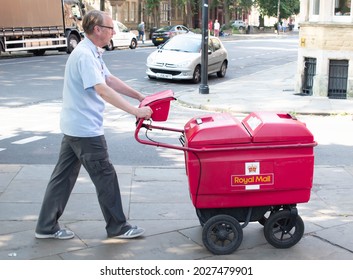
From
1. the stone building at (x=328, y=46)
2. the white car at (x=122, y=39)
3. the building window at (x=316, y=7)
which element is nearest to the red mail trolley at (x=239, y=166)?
the stone building at (x=328, y=46)

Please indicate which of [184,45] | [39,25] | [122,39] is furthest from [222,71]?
[122,39]

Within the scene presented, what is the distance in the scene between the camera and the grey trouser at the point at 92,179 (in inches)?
194

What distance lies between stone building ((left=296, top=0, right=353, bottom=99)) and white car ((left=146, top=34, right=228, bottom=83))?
4553 millimetres

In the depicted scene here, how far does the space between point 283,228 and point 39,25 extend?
28221 millimetres

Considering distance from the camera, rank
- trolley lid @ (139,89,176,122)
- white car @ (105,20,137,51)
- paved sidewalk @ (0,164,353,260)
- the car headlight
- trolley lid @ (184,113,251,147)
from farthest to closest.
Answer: white car @ (105,20,137,51) < the car headlight < paved sidewalk @ (0,164,353,260) < trolley lid @ (139,89,176,122) < trolley lid @ (184,113,251,147)

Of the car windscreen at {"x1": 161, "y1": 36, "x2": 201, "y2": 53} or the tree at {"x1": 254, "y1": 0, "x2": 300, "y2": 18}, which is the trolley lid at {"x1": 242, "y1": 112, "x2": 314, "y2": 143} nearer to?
the car windscreen at {"x1": 161, "y1": 36, "x2": 201, "y2": 53}

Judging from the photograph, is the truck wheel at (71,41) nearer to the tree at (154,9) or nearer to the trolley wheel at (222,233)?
the tree at (154,9)

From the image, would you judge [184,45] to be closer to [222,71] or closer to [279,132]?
[222,71]

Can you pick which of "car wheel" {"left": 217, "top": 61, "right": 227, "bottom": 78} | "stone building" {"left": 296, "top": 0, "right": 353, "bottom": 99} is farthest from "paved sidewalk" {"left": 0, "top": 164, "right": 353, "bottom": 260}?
"car wheel" {"left": 217, "top": 61, "right": 227, "bottom": 78}

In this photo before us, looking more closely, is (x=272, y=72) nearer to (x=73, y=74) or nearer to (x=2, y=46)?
(x=2, y=46)

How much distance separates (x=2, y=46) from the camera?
95.0ft

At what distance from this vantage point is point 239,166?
15.4 ft

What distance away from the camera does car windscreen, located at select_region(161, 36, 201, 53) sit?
20.4 meters
